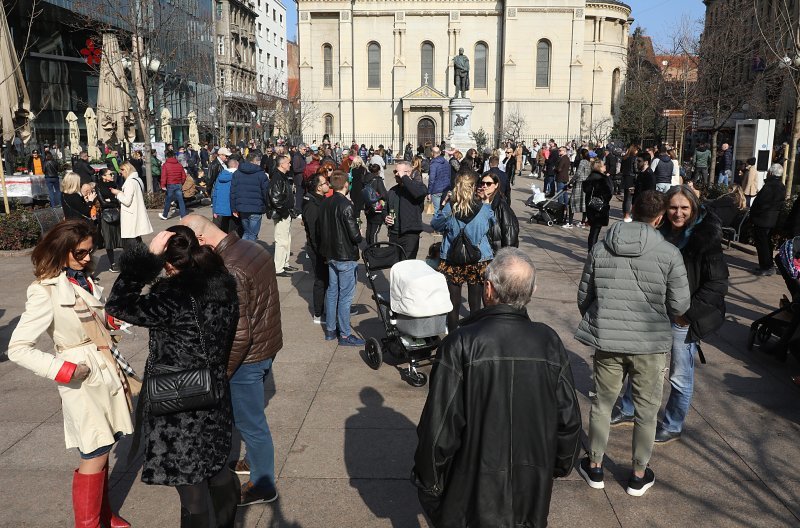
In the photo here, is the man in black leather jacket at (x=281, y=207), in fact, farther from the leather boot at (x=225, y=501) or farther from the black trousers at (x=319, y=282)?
the leather boot at (x=225, y=501)

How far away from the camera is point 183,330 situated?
3.05m

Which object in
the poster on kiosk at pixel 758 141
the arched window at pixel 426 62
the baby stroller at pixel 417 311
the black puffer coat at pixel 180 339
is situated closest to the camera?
the black puffer coat at pixel 180 339

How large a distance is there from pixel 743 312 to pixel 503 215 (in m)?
4.13

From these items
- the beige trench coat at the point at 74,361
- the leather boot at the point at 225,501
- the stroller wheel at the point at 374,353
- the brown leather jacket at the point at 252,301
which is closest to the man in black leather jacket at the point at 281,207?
the stroller wheel at the point at 374,353

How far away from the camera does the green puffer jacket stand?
4156 mm

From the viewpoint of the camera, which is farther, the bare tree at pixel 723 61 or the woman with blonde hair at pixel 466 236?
the bare tree at pixel 723 61

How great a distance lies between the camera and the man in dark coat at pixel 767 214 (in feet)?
35.0

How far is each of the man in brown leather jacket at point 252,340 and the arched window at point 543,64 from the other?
56674mm

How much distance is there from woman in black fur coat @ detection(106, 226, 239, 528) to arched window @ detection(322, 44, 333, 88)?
57568mm

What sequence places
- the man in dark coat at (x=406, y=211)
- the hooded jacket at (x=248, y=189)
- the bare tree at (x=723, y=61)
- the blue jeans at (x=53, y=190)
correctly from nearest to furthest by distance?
the man in dark coat at (x=406, y=211)
the hooded jacket at (x=248, y=189)
the blue jeans at (x=53, y=190)
the bare tree at (x=723, y=61)

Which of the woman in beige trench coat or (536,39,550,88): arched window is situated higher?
(536,39,550,88): arched window

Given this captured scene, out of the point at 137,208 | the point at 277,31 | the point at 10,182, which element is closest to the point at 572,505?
the point at 137,208

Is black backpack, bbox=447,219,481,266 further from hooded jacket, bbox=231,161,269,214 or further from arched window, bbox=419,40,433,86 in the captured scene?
arched window, bbox=419,40,433,86

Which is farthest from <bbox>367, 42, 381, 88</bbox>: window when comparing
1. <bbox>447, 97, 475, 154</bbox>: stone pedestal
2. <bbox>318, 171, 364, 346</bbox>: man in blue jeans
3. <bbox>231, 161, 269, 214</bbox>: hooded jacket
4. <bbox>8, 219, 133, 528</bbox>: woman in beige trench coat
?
<bbox>8, 219, 133, 528</bbox>: woman in beige trench coat
